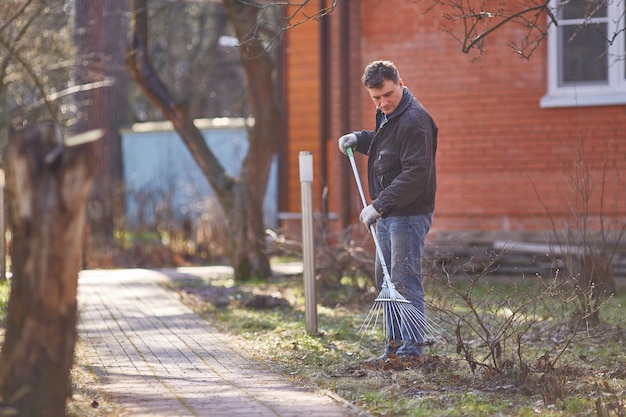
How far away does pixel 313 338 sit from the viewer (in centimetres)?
812

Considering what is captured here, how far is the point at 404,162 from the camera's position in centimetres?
675

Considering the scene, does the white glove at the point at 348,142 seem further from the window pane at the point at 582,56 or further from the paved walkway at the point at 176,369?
the window pane at the point at 582,56

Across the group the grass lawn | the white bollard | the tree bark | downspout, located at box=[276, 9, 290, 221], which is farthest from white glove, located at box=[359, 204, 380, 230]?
downspout, located at box=[276, 9, 290, 221]

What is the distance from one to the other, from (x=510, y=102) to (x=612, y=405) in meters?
7.36

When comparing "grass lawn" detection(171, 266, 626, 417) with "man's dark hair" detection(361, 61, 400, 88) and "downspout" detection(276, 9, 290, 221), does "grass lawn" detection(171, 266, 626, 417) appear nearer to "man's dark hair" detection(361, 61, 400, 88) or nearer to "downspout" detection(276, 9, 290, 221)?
"man's dark hair" detection(361, 61, 400, 88)

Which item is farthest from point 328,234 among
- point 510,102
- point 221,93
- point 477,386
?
point 221,93

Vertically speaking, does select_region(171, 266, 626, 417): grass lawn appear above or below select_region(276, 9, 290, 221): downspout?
below

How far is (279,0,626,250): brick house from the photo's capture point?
1214 cm

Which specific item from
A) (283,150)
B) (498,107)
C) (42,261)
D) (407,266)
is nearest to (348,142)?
(407,266)

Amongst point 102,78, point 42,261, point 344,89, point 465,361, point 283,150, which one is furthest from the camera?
point 102,78

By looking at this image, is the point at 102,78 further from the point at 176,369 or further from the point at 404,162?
the point at 404,162

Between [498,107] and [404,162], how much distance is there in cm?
601

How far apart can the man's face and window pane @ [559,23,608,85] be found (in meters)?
5.99

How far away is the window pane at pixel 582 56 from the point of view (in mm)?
12266
